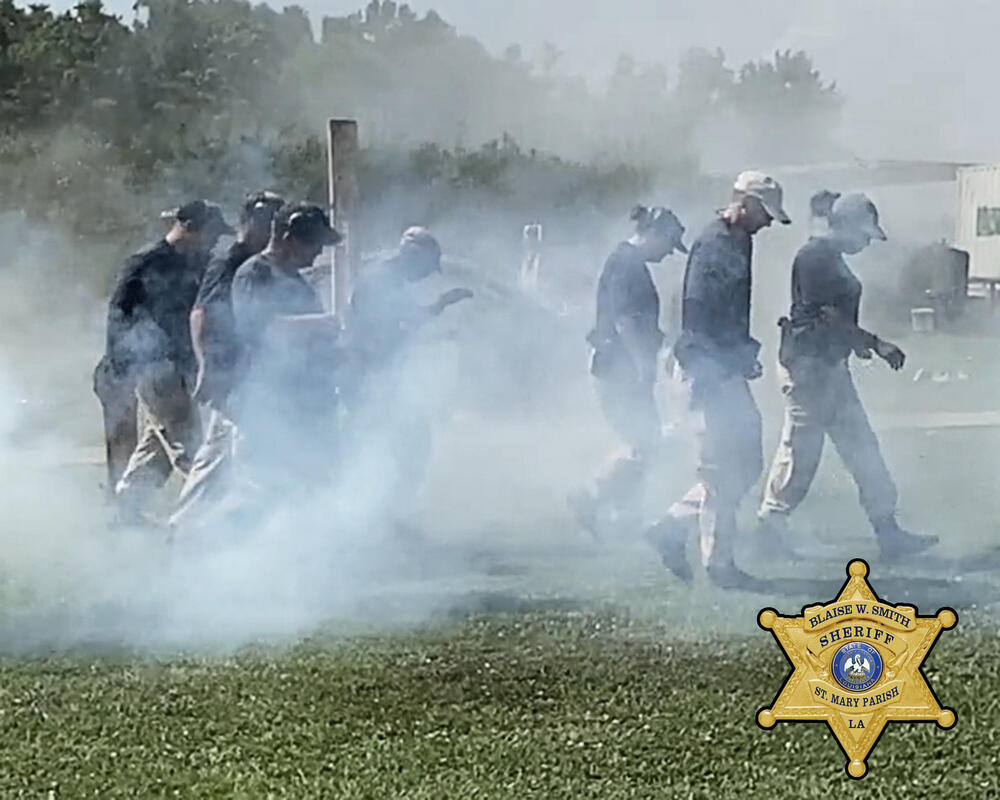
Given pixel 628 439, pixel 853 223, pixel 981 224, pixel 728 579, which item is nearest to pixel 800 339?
pixel 853 223

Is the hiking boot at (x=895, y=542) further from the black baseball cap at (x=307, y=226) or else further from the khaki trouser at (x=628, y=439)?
the black baseball cap at (x=307, y=226)

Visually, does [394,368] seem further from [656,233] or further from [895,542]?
[895,542]

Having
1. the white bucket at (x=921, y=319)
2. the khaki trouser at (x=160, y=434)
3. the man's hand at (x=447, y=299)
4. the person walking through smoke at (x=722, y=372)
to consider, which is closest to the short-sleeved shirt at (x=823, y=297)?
the person walking through smoke at (x=722, y=372)

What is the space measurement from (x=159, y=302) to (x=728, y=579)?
2.73m

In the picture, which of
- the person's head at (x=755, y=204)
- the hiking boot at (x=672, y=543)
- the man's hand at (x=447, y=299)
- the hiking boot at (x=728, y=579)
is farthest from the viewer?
the man's hand at (x=447, y=299)

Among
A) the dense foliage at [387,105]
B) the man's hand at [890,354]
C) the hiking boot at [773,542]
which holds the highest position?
the dense foliage at [387,105]

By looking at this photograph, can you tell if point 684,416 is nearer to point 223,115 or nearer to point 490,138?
point 490,138

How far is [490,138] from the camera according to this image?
8.41 meters

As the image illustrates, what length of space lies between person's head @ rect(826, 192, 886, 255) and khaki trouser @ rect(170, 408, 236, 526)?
235 cm

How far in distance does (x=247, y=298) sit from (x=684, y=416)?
1.60 m

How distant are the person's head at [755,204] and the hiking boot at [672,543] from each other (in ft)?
3.53

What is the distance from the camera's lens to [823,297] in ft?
19.9

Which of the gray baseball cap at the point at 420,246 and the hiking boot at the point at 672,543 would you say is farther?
the gray baseball cap at the point at 420,246

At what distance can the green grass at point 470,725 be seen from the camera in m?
3.79
